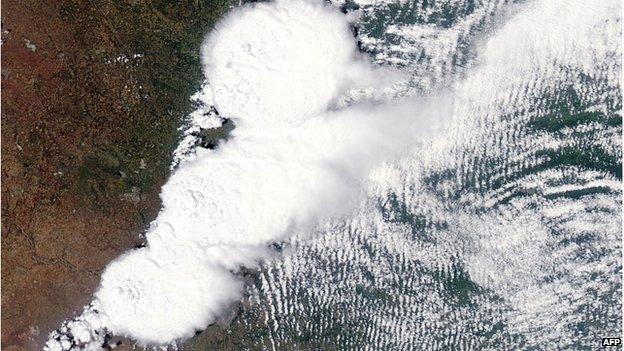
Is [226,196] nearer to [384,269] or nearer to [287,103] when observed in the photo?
[287,103]

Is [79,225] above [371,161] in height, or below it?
above

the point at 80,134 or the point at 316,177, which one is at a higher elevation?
the point at 80,134

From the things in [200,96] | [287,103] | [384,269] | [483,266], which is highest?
[200,96]

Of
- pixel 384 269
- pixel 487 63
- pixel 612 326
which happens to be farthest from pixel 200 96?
pixel 612 326
